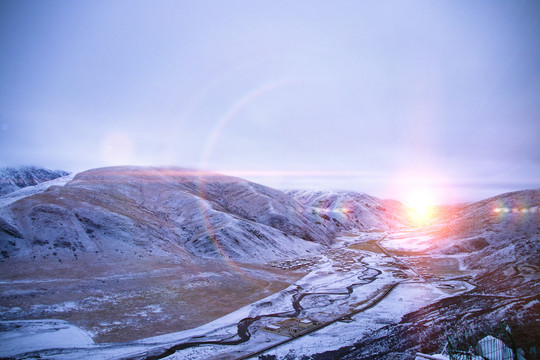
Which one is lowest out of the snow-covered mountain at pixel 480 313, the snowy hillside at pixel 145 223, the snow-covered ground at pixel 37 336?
the snow-covered mountain at pixel 480 313

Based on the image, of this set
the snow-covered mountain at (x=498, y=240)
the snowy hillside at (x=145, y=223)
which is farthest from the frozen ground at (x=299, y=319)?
the snowy hillside at (x=145, y=223)

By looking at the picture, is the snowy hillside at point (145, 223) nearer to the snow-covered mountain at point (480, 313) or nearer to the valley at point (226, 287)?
the valley at point (226, 287)

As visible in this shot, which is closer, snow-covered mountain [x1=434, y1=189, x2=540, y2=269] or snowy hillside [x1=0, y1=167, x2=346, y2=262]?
snowy hillside [x1=0, y1=167, x2=346, y2=262]

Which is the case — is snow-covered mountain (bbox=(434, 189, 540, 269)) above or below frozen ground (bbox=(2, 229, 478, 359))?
above

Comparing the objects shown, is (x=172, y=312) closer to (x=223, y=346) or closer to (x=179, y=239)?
(x=223, y=346)

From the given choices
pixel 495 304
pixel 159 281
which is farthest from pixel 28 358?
pixel 495 304

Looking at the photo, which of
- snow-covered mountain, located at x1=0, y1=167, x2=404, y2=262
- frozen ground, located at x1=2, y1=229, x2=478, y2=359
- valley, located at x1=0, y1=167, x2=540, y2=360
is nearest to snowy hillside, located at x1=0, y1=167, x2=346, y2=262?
snow-covered mountain, located at x1=0, y1=167, x2=404, y2=262

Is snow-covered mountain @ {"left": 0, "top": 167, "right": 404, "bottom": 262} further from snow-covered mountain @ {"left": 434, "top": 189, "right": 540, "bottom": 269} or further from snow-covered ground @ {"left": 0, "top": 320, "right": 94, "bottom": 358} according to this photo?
snow-covered mountain @ {"left": 434, "top": 189, "right": 540, "bottom": 269}

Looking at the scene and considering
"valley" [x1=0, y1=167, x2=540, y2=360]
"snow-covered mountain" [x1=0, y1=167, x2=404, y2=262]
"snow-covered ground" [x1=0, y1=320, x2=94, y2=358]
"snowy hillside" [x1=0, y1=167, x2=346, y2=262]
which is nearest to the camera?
"snow-covered ground" [x1=0, y1=320, x2=94, y2=358]

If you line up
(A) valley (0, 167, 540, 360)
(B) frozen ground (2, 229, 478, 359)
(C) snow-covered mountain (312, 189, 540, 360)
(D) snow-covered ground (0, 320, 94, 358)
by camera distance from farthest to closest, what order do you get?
1. (A) valley (0, 167, 540, 360)
2. (C) snow-covered mountain (312, 189, 540, 360)
3. (B) frozen ground (2, 229, 478, 359)
4. (D) snow-covered ground (0, 320, 94, 358)

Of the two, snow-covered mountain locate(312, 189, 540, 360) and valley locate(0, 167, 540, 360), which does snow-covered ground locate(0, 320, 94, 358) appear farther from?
snow-covered mountain locate(312, 189, 540, 360)

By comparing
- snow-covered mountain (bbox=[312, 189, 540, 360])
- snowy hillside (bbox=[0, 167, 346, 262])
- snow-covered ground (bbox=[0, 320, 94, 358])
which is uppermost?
snowy hillside (bbox=[0, 167, 346, 262])

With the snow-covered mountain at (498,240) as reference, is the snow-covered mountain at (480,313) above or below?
below
